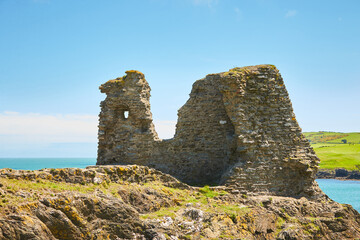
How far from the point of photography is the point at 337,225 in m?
14.3

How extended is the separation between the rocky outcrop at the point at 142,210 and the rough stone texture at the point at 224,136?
125cm

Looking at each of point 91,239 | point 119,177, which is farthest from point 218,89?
point 91,239

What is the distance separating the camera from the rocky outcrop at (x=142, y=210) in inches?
297

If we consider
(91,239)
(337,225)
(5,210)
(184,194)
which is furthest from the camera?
(337,225)

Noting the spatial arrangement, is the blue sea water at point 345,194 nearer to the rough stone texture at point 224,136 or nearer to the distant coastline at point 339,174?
the distant coastline at point 339,174

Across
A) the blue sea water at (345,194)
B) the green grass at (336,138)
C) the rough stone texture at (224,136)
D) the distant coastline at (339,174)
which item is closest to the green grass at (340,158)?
the distant coastline at (339,174)

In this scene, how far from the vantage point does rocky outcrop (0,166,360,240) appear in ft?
24.7

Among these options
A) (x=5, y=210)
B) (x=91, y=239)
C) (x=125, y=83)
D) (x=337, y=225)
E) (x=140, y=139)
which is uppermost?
(x=125, y=83)

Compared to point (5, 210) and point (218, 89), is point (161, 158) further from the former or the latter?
point (5, 210)

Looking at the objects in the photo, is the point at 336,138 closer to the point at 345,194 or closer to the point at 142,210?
the point at 345,194

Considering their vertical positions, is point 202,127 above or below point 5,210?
above

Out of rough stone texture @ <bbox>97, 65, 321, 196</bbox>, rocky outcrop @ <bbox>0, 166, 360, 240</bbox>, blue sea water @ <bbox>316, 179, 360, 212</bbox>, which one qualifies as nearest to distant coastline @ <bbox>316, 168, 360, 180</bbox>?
blue sea water @ <bbox>316, 179, 360, 212</bbox>

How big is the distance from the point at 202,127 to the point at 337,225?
25.2 ft

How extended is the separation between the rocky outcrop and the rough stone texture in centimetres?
125
